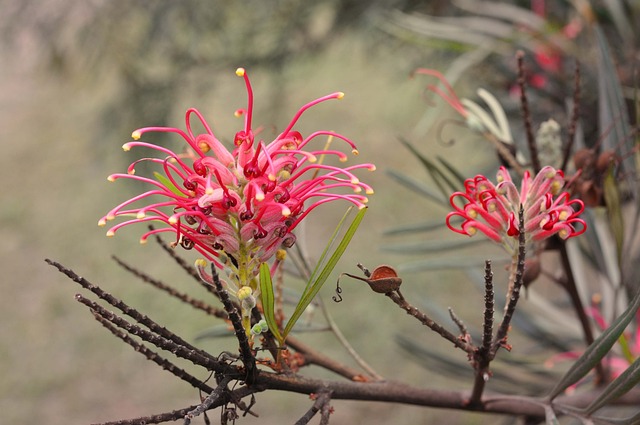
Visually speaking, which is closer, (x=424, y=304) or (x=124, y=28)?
(x=424, y=304)

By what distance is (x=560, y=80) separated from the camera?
39.1 inches

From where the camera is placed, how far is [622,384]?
0.40 meters

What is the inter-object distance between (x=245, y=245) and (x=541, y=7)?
3.17ft

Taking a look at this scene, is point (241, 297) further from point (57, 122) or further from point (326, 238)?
point (57, 122)

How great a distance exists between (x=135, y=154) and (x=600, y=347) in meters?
1.14

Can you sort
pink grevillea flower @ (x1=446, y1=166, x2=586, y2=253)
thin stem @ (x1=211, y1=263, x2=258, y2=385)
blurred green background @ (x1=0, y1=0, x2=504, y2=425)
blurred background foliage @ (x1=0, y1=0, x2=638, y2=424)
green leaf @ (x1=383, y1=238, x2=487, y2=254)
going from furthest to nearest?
blurred green background @ (x1=0, y1=0, x2=504, y2=425) < blurred background foliage @ (x1=0, y1=0, x2=638, y2=424) < green leaf @ (x1=383, y1=238, x2=487, y2=254) < pink grevillea flower @ (x1=446, y1=166, x2=586, y2=253) < thin stem @ (x1=211, y1=263, x2=258, y2=385)

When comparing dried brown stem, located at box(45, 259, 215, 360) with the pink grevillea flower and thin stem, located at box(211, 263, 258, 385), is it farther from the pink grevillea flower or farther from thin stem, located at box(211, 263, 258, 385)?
the pink grevillea flower

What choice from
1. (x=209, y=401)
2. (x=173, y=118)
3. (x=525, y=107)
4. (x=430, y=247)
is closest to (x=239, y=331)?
(x=209, y=401)

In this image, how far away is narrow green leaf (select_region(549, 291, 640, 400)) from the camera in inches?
15.0

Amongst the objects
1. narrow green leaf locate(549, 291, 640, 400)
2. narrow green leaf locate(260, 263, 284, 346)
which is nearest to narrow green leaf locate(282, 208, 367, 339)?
narrow green leaf locate(260, 263, 284, 346)

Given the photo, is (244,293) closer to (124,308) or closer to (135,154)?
(124,308)

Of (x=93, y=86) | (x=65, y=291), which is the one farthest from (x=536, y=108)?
(x=65, y=291)

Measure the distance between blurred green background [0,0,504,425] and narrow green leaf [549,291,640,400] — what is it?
0.33 m

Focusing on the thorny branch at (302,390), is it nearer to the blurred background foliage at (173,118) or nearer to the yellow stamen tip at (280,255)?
the yellow stamen tip at (280,255)
